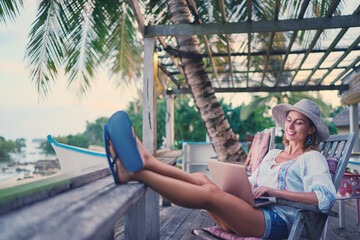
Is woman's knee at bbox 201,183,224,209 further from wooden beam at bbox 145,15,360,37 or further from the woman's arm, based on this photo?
wooden beam at bbox 145,15,360,37

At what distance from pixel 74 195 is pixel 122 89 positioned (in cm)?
786

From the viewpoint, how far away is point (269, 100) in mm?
25594

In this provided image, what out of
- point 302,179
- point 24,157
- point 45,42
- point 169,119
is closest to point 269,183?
point 302,179

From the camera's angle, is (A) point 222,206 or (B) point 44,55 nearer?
(A) point 222,206

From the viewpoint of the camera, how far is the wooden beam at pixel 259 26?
3109 mm

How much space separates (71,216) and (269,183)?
5.21ft

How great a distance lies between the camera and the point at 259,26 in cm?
333

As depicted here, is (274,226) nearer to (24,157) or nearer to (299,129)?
(299,129)

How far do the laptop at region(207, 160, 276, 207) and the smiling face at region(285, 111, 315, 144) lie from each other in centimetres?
53

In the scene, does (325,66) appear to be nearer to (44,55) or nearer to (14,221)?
(44,55)

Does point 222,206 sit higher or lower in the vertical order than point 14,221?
lower

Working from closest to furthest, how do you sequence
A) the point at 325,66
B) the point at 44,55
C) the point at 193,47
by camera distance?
the point at 193,47, the point at 44,55, the point at 325,66

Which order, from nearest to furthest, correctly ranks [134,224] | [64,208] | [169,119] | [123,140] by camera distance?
[64,208] < [123,140] < [134,224] < [169,119]

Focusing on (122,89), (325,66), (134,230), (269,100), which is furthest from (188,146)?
(269,100)
